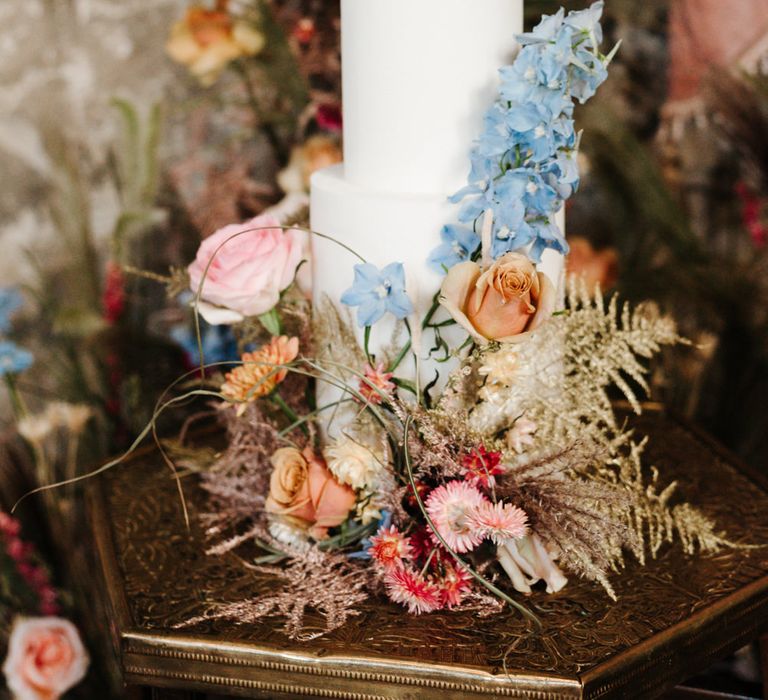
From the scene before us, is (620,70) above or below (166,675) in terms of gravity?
above

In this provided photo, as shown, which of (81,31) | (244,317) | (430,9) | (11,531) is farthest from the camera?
(11,531)

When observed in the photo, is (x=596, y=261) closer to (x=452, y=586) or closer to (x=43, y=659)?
(x=452, y=586)

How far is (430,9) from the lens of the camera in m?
0.82

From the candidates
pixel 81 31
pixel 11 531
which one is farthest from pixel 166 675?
pixel 81 31

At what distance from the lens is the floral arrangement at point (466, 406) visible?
0.76 m

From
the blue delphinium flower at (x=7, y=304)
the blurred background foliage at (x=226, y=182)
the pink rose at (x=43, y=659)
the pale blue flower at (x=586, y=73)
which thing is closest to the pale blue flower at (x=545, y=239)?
the pale blue flower at (x=586, y=73)

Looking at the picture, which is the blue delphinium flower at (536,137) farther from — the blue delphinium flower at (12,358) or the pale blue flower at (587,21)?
the blue delphinium flower at (12,358)

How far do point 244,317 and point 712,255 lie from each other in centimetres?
88

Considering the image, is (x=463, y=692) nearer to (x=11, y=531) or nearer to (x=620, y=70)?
(x=11, y=531)

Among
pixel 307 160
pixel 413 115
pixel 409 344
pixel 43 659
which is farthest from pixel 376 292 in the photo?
pixel 43 659

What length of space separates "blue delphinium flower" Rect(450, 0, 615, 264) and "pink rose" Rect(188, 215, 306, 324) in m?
0.19

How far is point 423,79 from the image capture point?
32.9 inches

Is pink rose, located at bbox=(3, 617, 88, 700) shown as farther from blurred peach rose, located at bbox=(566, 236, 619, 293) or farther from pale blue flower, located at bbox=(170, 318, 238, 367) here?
blurred peach rose, located at bbox=(566, 236, 619, 293)

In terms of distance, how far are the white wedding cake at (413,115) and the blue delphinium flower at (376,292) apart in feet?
0.13
